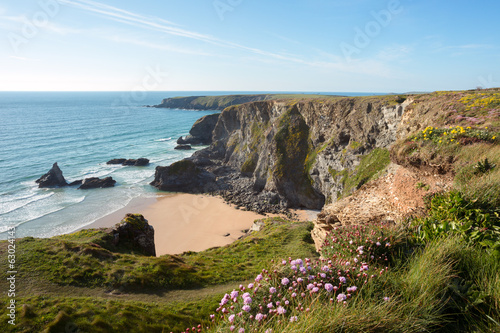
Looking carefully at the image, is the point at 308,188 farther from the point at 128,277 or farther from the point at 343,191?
the point at 128,277

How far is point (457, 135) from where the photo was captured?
57.0 feet

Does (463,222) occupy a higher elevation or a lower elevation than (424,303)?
higher

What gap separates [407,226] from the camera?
8.66 metres

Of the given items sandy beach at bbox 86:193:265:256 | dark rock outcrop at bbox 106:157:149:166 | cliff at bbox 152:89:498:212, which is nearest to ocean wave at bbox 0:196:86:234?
sandy beach at bbox 86:193:265:256

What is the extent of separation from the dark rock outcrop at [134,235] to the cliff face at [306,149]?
2667cm

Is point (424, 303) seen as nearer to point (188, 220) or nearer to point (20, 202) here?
point (188, 220)

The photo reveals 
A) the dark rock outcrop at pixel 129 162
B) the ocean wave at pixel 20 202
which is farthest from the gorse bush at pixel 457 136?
the dark rock outcrop at pixel 129 162

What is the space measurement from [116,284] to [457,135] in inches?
933

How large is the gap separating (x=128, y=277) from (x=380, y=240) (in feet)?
46.2

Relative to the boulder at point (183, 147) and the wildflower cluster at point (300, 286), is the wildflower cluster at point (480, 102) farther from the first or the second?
the boulder at point (183, 147)

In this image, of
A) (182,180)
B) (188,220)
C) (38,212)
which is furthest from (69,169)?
(188,220)

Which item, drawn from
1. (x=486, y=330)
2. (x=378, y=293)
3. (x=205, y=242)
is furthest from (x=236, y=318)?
(x=205, y=242)

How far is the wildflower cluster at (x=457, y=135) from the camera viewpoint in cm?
1619

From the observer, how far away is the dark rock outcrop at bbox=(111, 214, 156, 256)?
71.5 feet
